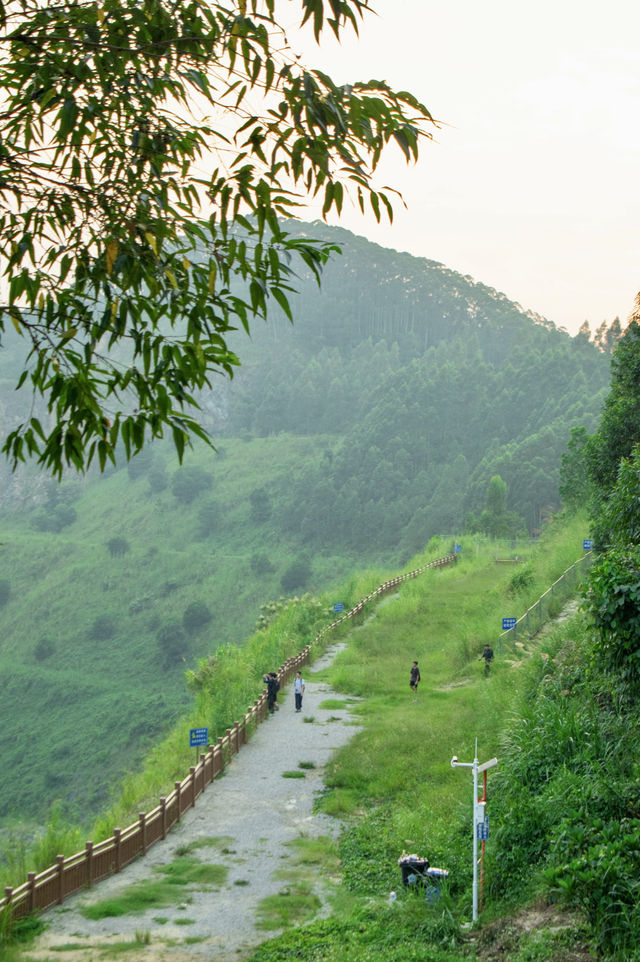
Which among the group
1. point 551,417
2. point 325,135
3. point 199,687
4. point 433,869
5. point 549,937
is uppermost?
point 551,417

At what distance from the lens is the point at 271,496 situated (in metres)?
105

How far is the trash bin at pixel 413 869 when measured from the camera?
33.4 feet

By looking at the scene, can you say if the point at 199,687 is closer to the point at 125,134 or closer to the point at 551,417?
the point at 125,134

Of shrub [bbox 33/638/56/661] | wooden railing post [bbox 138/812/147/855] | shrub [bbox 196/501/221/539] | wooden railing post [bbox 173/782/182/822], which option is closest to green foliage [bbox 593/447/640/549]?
wooden railing post [bbox 138/812/147/855]

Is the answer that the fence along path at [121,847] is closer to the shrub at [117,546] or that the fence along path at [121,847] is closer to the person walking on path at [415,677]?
the person walking on path at [415,677]

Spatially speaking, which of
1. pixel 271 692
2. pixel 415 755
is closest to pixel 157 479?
pixel 271 692

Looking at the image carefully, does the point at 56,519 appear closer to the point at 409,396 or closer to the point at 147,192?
the point at 409,396

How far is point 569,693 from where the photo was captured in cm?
1365

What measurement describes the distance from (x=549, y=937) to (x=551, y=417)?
289 ft

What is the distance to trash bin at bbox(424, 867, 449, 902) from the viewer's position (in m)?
9.75

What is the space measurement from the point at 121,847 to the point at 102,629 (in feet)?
241

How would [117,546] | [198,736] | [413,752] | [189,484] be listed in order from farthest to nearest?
1. [189,484]
2. [117,546]
3. [413,752]
4. [198,736]

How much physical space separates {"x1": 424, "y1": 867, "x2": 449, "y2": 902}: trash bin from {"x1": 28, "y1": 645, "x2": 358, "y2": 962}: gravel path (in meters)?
1.51

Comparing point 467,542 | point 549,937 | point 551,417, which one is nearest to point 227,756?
point 549,937
